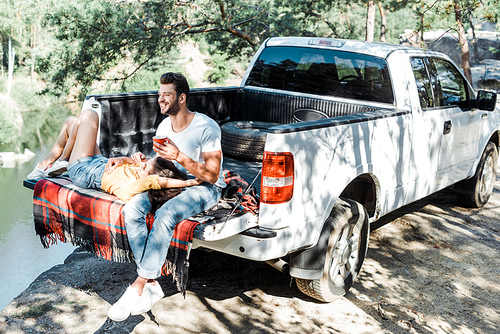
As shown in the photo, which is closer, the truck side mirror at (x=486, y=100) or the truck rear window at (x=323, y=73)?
the truck rear window at (x=323, y=73)

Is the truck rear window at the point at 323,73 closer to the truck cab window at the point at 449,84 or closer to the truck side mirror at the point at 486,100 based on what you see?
the truck cab window at the point at 449,84

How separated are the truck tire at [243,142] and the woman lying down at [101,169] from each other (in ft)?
4.74

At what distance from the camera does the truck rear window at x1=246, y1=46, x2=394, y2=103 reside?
485 cm

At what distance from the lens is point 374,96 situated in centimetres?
488

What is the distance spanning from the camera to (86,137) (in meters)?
3.94

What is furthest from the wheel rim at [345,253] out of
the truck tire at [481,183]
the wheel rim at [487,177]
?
the wheel rim at [487,177]

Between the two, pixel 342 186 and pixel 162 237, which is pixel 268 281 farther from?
pixel 162 237

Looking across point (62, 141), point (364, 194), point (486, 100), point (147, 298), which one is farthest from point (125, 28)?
point (147, 298)

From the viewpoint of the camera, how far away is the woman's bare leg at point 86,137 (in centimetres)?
392

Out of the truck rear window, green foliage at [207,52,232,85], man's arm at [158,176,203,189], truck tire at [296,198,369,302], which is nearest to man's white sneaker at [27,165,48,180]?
man's arm at [158,176,203,189]

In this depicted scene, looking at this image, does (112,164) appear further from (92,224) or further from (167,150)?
(167,150)

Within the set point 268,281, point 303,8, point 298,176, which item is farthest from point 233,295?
point 303,8

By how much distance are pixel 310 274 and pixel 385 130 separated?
1.35 m

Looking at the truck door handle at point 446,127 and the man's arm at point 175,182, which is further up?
the truck door handle at point 446,127
